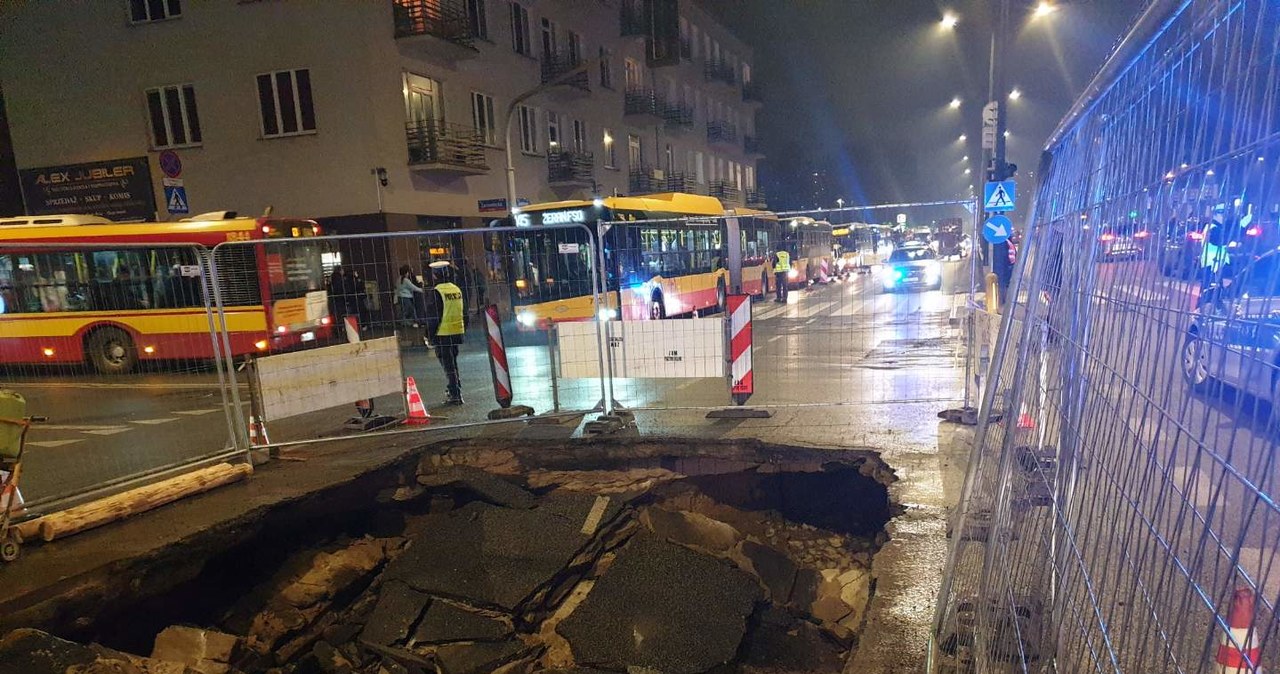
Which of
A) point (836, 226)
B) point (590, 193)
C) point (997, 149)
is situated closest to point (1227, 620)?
point (836, 226)

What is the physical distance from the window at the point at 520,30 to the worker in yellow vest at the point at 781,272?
1353 centimetres

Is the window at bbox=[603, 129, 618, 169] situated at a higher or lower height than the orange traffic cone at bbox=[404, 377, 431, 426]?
higher

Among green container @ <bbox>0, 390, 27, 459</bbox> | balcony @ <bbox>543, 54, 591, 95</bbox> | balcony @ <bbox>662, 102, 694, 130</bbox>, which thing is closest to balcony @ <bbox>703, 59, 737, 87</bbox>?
balcony @ <bbox>662, 102, 694, 130</bbox>

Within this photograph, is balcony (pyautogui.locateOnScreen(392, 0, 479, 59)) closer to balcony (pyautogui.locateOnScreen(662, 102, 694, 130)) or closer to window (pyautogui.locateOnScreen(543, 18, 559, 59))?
window (pyautogui.locateOnScreen(543, 18, 559, 59))

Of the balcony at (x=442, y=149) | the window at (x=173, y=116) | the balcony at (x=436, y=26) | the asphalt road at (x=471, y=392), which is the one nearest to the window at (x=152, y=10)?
the window at (x=173, y=116)

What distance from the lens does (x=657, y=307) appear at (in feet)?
34.3

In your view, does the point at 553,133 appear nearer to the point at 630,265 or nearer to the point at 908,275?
the point at 630,265

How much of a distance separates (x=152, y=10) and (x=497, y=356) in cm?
1902

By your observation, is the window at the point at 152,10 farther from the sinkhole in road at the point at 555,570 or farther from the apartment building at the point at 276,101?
the sinkhole in road at the point at 555,570

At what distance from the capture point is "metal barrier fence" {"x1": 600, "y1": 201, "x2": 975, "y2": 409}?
7176mm

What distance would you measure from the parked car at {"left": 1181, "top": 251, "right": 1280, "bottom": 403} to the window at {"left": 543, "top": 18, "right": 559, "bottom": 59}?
2714 cm

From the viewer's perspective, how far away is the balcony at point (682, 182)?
1422 inches

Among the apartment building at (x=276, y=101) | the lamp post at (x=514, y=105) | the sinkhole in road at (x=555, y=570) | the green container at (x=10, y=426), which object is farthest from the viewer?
the apartment building at (x=276, y=101)

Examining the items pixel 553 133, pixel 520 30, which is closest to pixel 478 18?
pixel 520 30
